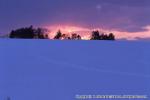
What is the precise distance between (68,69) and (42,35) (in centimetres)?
39

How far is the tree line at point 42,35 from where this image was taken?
5.45m

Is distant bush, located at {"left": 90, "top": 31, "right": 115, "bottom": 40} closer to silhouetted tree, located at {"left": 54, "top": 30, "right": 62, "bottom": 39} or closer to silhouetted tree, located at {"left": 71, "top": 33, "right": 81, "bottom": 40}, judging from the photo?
silhouetted tree, located at {"left": 71, "top": 33, "right": 81, "bottom": 40}

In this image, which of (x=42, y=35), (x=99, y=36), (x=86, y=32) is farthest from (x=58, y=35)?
(x=99, y=36)

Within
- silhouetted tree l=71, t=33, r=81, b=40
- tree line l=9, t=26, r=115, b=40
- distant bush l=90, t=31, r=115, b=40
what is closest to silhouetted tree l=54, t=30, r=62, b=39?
tree line l=9, t=26, r=115, b=40

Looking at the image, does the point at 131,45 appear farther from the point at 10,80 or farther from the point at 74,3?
the point at 10,80

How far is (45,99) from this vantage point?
18.1 ft

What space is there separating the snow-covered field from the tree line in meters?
0.05

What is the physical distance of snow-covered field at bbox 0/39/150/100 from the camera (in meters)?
5.47

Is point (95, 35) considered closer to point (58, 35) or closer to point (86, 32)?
point (86, 32)

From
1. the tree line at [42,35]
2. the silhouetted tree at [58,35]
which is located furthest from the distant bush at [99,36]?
the silhouetted tree at [58,35]

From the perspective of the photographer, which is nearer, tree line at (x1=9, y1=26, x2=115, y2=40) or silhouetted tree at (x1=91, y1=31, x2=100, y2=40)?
tree line at (x1=9, y1=26, x2=115, y2=40)

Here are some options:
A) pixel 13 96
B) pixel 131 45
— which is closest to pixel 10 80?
pixel 13 96

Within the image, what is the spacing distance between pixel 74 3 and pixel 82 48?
42 cm

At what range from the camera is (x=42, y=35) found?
5.52m
